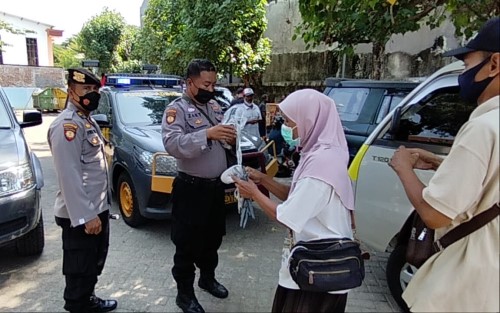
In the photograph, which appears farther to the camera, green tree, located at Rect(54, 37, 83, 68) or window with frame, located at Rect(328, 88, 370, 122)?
green tree, located at Rect(54, 37, 83, 68)

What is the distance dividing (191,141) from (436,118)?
1985 millimetres

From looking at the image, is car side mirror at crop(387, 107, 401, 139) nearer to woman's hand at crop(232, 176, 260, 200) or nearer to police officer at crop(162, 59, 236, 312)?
police officer at crop(162, 59, 236, 312)

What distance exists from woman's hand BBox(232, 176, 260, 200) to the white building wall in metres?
29.6

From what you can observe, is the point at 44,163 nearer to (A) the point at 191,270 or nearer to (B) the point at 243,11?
(B) the point at 243,11

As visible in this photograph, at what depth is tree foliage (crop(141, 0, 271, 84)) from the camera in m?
9.88

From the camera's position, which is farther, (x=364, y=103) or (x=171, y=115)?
(x=364, y=103)

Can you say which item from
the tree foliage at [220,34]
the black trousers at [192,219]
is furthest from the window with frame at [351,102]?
the tree foliage at [220,34]

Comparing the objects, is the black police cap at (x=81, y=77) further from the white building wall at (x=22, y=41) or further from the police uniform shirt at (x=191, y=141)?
the white building wall at (x=22, y=41)

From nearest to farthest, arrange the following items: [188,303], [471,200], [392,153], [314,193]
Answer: [471,200] → [314,193] → [188,303] → [392,153]

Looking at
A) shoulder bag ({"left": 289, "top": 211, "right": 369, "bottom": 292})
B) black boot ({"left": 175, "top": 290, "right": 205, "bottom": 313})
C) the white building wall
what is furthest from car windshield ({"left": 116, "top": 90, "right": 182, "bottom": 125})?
the white building wall

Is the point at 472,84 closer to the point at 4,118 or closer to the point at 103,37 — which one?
the point at 4,118

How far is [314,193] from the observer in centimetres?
167

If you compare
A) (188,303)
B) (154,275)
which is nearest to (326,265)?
(188,303)

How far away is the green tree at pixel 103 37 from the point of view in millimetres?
A: 23422
